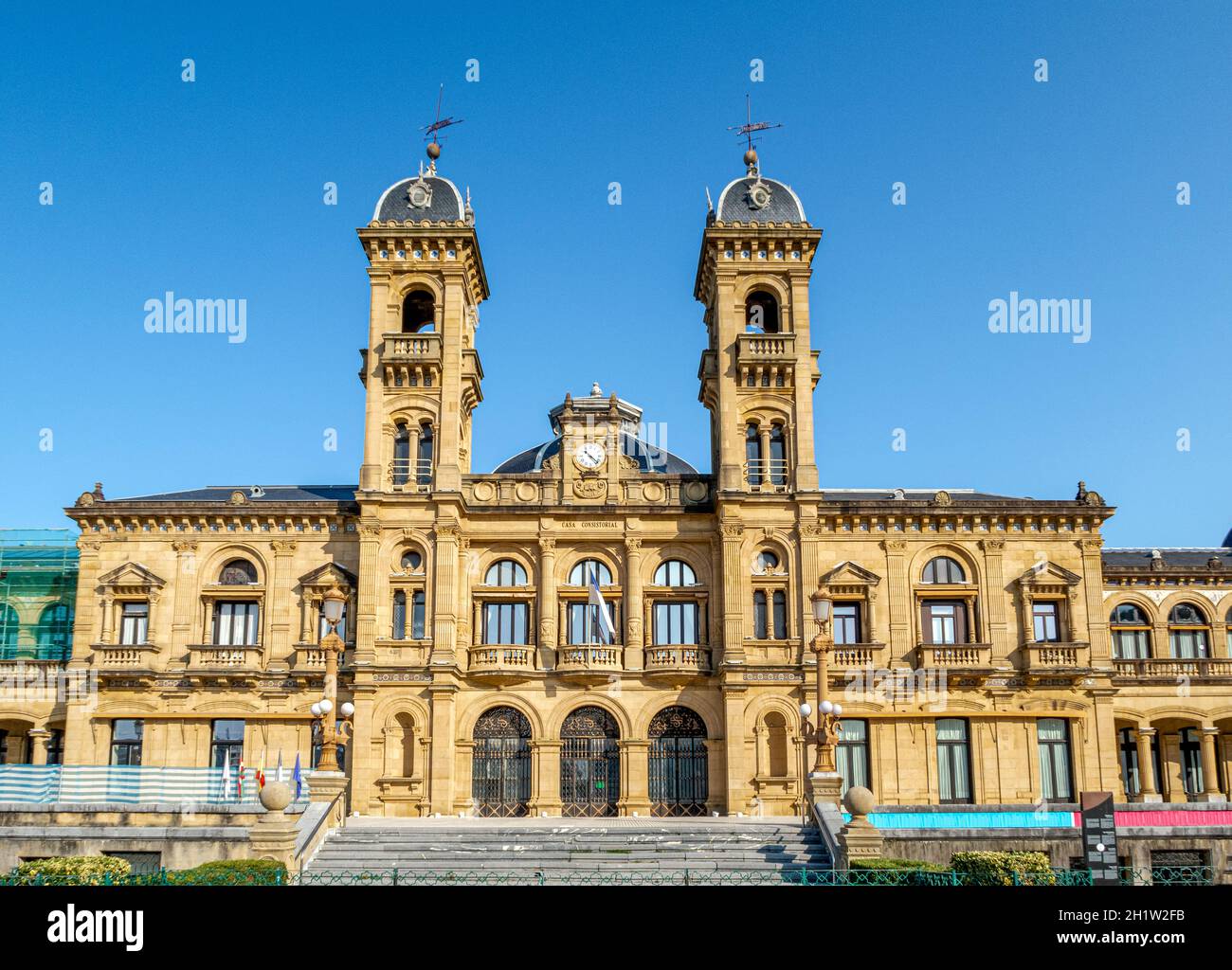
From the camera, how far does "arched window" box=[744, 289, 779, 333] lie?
48156mm

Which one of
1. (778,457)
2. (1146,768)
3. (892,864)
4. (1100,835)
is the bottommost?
(892,864)

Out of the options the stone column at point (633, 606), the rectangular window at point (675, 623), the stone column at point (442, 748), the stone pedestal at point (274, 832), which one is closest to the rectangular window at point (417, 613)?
the stone column at point (442, 748)

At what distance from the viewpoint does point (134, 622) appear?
45.0 m

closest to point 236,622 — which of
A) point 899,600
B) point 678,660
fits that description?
point 678,660

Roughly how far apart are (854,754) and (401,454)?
2005 cm

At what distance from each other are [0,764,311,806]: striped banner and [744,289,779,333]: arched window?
24902mm

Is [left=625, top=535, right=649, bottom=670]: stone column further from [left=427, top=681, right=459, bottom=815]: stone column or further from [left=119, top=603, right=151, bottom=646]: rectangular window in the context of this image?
[left=119, top=603, right=151, bottom=646]: rectangular window

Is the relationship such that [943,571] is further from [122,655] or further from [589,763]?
[122,655]

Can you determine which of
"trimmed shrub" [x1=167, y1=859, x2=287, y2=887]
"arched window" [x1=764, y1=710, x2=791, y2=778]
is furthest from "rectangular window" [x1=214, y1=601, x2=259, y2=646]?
"arched window" [x1=764, y1=710, x2=791, y2=778]

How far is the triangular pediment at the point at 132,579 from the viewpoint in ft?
146
